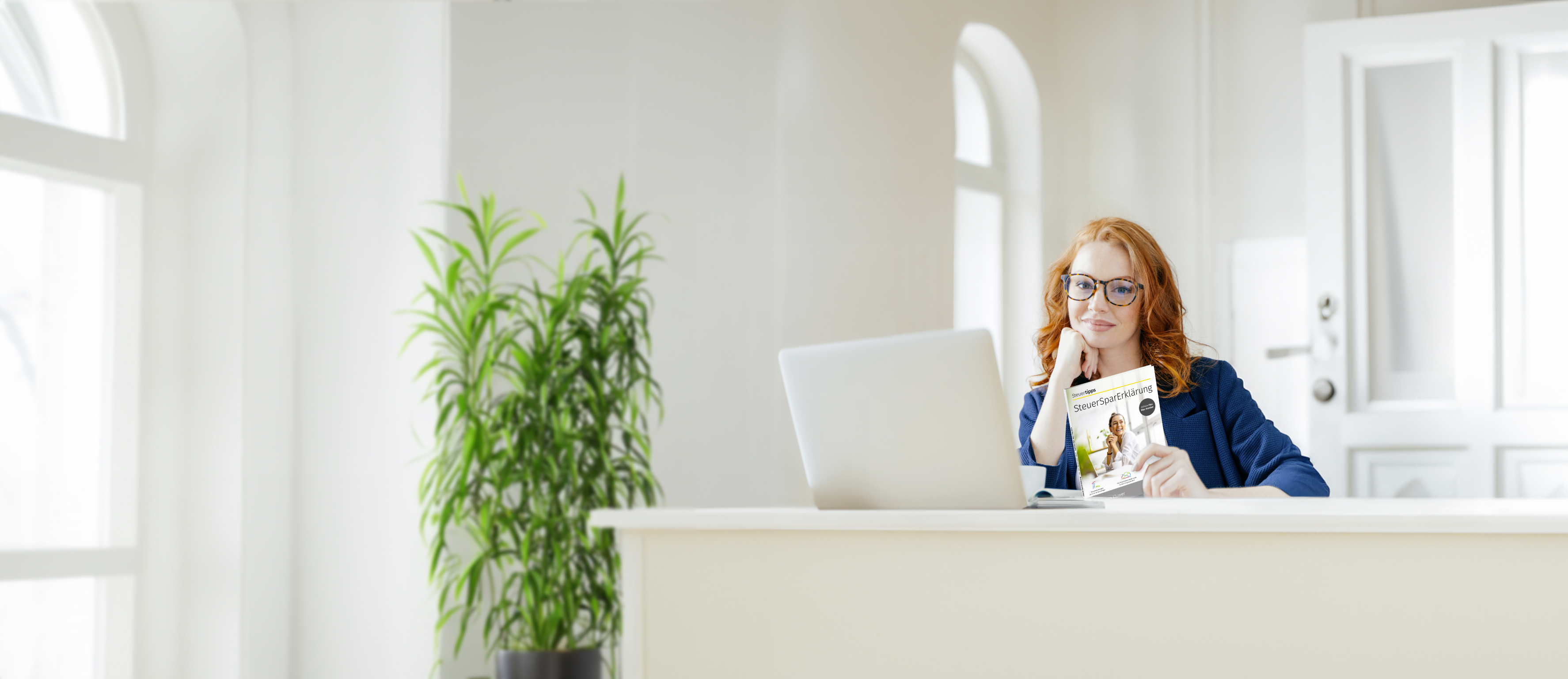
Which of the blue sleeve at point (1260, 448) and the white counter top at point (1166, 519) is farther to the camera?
the blue sleeve at point (1260, 448)

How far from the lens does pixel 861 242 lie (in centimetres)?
360

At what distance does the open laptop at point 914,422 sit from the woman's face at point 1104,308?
78 cm

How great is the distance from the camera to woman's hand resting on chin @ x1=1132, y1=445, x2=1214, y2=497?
1540 mm

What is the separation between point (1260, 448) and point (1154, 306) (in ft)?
0.94

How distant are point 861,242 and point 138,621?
2.24 m

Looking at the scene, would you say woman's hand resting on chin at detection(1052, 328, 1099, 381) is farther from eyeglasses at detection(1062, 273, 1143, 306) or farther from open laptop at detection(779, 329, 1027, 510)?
open laptop at detection(779, 329, 1027, 510)

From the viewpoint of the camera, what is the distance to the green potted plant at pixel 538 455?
9.38ft

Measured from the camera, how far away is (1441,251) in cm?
318

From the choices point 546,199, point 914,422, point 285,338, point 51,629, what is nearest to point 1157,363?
point 914,422

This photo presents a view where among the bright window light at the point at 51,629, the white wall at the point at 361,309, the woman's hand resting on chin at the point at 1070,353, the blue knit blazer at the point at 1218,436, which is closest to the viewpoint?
the woman's hand resting on chin at the point at 1070,353

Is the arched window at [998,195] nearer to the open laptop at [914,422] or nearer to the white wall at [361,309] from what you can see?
the white wall at [361,309]

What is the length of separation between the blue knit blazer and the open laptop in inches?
27.5

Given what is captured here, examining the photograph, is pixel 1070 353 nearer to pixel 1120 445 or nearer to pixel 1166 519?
pixel 1120 445

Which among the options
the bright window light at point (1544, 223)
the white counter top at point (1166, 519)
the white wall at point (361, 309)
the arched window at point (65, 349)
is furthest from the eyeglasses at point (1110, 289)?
the arched window at point (65, 349)
